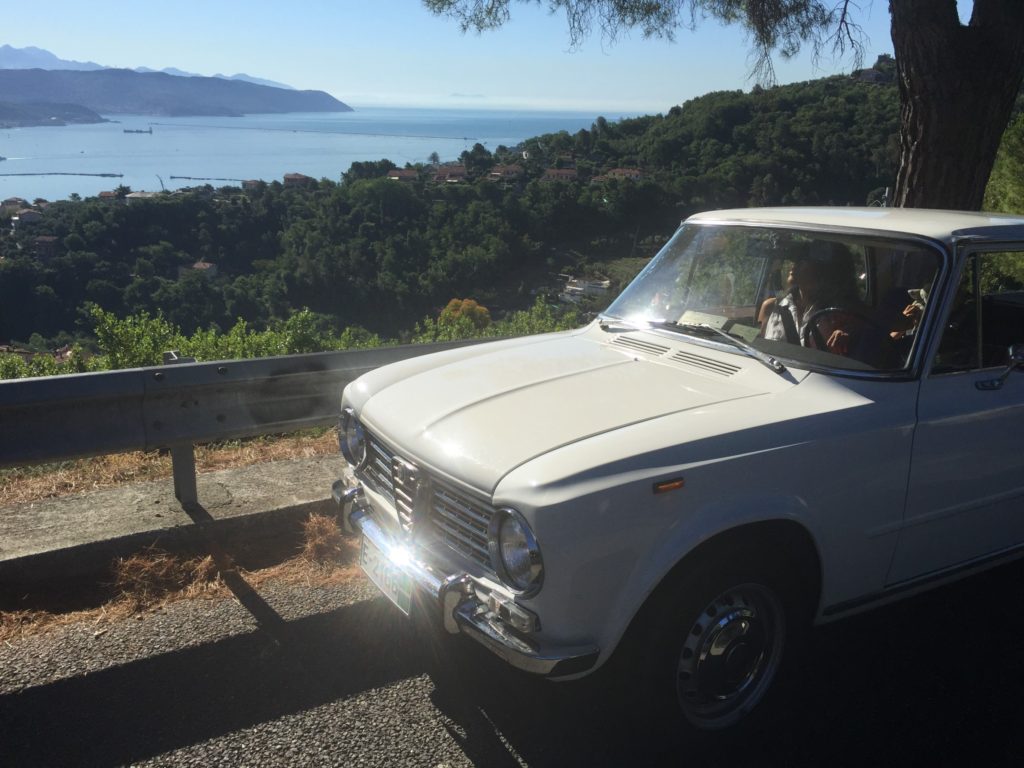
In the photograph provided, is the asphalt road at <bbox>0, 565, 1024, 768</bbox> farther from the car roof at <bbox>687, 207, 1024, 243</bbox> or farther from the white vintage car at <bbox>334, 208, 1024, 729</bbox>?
the car roof at <bbox>687, 207, 1024, 243</bbox>

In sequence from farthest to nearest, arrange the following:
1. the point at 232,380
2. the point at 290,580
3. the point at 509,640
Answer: the point at 232,380 → the point at 290,580 → the point at 509,640

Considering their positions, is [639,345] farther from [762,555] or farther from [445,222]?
[445,222]

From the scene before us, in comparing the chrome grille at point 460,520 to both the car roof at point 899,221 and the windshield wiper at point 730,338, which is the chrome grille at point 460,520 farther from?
the car roof at point 899,221

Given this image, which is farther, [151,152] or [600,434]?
[151,152]

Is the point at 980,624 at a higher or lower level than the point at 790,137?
lower

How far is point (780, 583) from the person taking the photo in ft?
9.64

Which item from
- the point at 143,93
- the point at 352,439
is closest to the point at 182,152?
the point at 143,93

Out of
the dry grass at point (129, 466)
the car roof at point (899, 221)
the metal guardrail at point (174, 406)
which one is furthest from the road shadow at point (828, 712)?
the dry grass at point (129, 466)

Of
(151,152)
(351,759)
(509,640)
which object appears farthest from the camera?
(151,152)

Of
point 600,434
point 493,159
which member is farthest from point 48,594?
point 493,159

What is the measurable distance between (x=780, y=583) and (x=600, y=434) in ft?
2.75

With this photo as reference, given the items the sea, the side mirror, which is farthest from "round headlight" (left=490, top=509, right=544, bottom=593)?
the sea

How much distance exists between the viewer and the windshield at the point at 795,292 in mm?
3436

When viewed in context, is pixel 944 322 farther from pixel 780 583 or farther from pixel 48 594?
pixel 48 594
